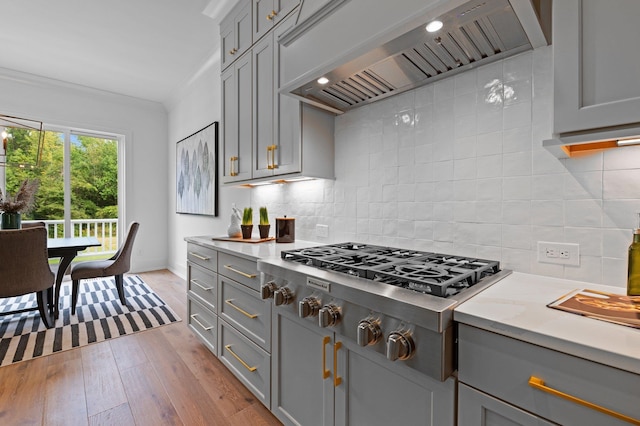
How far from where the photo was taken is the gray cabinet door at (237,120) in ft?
7.88

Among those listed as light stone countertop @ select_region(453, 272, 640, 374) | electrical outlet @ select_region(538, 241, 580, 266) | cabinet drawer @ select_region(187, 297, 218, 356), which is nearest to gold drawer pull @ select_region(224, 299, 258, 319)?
cabinet drawer @ select_region(187, 297, 218, 356)

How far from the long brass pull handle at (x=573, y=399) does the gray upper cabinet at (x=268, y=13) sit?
85.1 inches

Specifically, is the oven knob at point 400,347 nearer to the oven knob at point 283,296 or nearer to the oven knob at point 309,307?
the oven knob at point 309,307

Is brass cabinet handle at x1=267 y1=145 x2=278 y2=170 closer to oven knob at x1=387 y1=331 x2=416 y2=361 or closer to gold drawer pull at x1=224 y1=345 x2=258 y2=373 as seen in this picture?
gold drawer pull at x1=224 y1=345 x2=258 y2=373

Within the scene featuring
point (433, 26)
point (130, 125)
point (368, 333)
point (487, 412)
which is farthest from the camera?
point (130, 125)

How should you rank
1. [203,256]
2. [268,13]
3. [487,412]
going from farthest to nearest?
[203,256]
[268,13]
[487,412]

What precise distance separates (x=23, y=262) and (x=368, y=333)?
3.13 meters

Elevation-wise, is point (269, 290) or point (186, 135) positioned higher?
point (186, 135)

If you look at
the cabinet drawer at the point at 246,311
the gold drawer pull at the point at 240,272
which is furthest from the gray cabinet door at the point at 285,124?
the cabinet drawer at the point at 246,311

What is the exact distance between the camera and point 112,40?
3.29m

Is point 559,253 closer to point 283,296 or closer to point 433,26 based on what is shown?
point 433,26

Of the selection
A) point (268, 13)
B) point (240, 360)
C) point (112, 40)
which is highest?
point (112, 40)

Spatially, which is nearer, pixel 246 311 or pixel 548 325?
pixel 548 325

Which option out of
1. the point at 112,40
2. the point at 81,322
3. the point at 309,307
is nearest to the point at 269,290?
the point at 309,307
